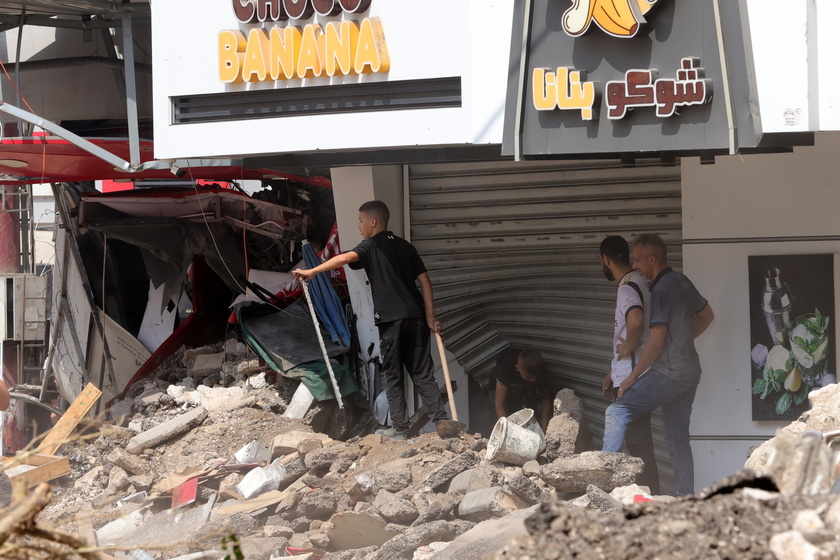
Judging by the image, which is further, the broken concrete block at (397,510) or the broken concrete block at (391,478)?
the broken concrete block at (391,478)

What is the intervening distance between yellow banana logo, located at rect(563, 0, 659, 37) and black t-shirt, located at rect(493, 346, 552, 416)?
10.3 feet

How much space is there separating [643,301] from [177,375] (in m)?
5.31

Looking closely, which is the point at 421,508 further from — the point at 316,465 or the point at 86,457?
the point at 86,457

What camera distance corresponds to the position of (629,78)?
6.45 m

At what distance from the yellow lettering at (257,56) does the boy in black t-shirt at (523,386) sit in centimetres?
318

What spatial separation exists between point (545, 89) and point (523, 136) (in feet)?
1.17

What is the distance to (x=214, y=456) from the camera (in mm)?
8055

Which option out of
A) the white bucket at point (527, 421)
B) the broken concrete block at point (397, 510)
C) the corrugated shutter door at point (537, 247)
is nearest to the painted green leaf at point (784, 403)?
the corrugated shutter door at point (537, 247)

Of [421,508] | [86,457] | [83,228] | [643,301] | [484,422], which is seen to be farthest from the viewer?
[83,228]

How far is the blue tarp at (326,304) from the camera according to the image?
359 inches

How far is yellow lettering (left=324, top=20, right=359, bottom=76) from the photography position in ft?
23.7

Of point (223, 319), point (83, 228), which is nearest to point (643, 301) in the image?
point (223, 319)

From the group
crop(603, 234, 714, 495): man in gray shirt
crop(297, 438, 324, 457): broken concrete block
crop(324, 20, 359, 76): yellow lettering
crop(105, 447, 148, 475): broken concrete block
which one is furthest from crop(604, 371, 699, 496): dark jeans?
crop(105, 447, 148, 475): broken concrete block

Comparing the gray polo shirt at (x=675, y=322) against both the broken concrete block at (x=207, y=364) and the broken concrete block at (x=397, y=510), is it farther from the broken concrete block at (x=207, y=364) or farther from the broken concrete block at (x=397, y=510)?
the broken concrete block at (x=207, y=364)
